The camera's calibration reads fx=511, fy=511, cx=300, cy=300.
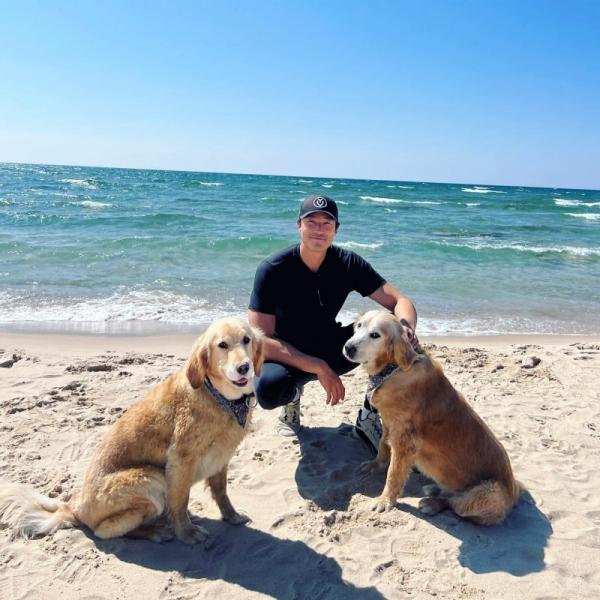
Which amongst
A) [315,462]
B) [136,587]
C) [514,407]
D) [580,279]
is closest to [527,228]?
[580,279]

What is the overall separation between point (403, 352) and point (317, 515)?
120cm

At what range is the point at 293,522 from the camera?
3.29 m

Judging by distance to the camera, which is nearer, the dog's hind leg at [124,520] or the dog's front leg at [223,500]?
the dog's hind leg at [124,520]

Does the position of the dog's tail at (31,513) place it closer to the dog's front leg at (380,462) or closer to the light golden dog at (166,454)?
the light golden dog at (166,454)

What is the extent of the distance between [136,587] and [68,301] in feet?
22.9

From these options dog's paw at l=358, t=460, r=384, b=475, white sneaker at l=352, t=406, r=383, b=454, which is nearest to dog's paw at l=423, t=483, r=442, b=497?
dog's paw at l=358, t=460, r=384, b=475

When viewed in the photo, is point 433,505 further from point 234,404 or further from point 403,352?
point 234,404

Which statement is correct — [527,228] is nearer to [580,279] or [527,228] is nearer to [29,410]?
[580,279]

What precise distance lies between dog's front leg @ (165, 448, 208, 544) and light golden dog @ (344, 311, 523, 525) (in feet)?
4.03

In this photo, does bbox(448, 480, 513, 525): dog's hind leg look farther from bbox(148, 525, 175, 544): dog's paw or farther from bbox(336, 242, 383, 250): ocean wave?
bbox(336, 242, 383, 250): ocean wave

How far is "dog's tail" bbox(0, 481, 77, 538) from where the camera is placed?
116 inches

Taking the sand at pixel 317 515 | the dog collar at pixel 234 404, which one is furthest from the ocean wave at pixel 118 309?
the dog collar at pixel 234 404

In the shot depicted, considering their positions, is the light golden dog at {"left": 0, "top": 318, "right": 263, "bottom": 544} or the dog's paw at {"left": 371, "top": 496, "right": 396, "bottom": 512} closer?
the light golden dog at {"left": 0, "top": 318, "right": 263, "bottom": 544}

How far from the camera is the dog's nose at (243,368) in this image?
9.34 ft
